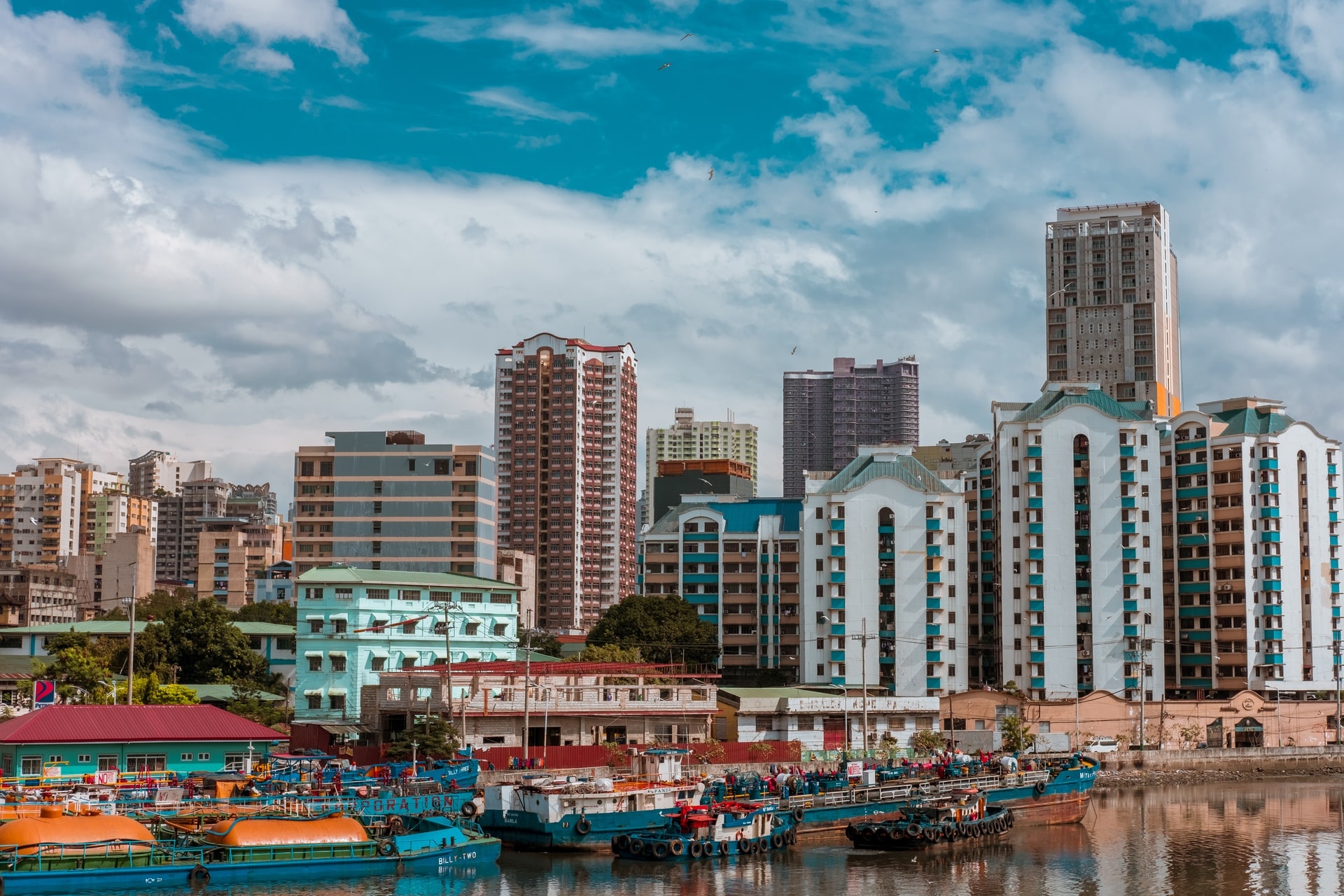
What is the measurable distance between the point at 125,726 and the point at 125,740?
36.8 inches

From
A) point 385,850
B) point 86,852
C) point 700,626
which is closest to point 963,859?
point 385,850

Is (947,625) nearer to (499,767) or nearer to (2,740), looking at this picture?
(499,767)

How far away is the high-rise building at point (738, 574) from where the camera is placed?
135750mm

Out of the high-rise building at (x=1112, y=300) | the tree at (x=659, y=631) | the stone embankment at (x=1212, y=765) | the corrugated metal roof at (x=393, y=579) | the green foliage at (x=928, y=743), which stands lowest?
the stone embankment at (x=1212, y=765)

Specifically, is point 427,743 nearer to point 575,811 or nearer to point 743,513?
point 575,811

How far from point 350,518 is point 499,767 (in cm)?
7700

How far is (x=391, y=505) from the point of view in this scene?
496 ft

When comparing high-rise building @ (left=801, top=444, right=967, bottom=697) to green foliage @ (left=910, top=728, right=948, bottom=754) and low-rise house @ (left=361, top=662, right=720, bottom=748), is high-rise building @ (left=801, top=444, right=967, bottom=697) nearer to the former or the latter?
green foliage @ (left=910, top=728, right=948, bottom=754)

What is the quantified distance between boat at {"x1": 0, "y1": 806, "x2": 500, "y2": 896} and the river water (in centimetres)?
87

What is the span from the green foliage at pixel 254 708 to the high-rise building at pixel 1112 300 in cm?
12882

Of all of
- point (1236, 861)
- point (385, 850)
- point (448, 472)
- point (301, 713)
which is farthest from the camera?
point (448, 472)

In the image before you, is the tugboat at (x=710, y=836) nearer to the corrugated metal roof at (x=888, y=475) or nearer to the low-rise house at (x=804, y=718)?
→ the low-rise house at (x=804, y=718)

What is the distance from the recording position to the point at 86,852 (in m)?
51.2

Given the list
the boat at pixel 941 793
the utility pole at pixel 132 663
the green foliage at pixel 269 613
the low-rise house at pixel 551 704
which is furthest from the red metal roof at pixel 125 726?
the green foliage at pixel 269 613
